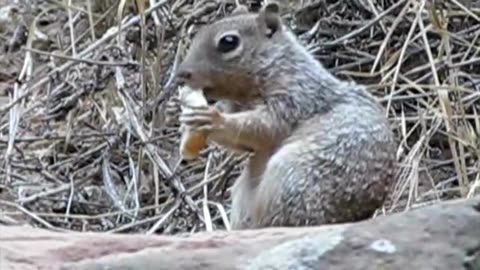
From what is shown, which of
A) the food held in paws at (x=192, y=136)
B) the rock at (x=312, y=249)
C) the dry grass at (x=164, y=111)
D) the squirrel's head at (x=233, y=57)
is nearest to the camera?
the rock at (x=312, y=249)

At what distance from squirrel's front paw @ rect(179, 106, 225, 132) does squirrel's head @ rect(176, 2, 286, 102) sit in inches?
6.6

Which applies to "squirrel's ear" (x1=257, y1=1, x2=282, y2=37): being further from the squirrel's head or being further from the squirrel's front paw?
the squirrel's front paw

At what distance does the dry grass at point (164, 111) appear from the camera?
473cm

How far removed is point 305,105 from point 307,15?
2204mm

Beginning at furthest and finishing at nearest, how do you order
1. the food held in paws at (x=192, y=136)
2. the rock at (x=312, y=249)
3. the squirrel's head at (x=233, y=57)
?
the squirrel's head at (x=233, y=57) → the food held in paws at (x=192, y=136) → the rock at (x=312, y=249)

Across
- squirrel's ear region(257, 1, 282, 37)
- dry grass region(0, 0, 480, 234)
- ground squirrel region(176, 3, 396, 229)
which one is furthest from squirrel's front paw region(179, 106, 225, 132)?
dry grass region(0, 0, 480, 234)

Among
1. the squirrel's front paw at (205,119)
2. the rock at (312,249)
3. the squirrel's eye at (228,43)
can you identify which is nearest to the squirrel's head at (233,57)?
the squirrel's eye at (228,43)

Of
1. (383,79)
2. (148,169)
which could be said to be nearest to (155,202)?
(148,169)

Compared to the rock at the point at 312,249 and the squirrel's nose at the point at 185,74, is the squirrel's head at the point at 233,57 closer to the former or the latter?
the squirrel's nose at the point at 185,74

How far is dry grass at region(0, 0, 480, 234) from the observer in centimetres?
473

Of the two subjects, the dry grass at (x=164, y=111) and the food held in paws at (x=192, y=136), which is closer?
the food held in paws at (x=192, y=136)

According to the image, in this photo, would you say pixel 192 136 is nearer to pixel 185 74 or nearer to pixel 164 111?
pixel 185 74

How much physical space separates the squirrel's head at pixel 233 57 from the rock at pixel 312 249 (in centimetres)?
123

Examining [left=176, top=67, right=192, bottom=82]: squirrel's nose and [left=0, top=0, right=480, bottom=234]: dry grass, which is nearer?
[left=176, top=67, right=192, bottom=82]: squirrel's nose
